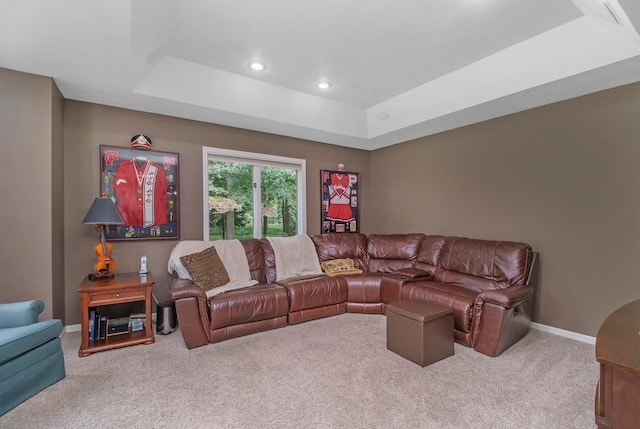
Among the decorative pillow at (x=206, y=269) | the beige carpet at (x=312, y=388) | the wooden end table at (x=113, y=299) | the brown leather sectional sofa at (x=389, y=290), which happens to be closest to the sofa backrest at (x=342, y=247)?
the brown leather sectional sofa at (x=389, y=290)

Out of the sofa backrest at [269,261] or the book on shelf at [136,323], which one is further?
the sofa backrest at [269,261]

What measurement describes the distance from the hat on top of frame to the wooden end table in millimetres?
1481

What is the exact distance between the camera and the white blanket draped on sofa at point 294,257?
398 cm

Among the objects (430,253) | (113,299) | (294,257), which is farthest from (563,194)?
(113,299)

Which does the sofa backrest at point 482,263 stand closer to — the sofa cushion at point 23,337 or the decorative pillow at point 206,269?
the decorative pillow at point 206,269

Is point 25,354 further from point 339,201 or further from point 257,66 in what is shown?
point 339,201

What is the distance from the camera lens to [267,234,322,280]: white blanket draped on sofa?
157 inches

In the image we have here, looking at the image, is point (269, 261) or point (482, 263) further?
point (269, 261)

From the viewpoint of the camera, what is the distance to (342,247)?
181 inches

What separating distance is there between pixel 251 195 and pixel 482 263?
3142 mm

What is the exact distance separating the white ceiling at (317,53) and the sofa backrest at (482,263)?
5.20 feet

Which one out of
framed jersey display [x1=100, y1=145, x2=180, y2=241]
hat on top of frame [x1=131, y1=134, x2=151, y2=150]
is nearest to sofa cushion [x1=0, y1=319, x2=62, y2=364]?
framed jersey display [x1=100, y1=145, x2=180, y2=241]

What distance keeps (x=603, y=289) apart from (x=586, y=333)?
0.48 metres

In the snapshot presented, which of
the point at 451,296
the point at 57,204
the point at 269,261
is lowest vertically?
the point at 451,296
